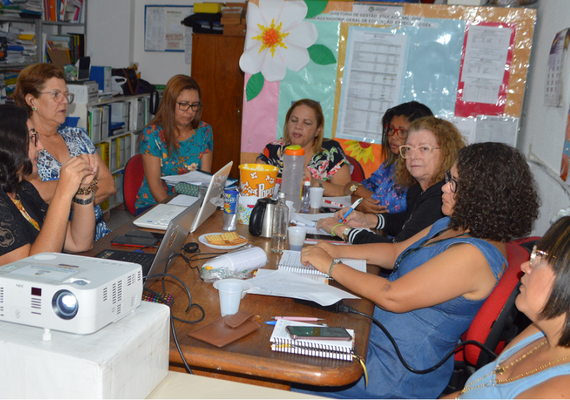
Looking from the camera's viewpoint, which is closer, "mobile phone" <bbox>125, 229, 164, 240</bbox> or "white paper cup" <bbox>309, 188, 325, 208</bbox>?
"mobile phone" <bbox>125, 229, 164, 240</bbox>

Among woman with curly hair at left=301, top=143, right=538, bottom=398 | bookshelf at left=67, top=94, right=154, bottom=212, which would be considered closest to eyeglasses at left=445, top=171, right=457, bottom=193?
woman with curly hair at left=301, top=143, right=538, bottom=398

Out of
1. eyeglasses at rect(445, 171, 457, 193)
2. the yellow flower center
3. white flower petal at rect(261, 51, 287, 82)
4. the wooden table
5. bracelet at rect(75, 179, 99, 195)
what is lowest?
the wooden table

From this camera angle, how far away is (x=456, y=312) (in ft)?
4.47

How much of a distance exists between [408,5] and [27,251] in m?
2.78

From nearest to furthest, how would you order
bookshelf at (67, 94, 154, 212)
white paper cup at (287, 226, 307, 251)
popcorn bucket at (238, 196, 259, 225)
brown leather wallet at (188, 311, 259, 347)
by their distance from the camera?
brown leather wallet at (188, 311, 259, 347) < white paper cup at (287, 226, 307, 251) < popcorn bucket at (238, 196, 259, 225) < bookshelf at (67, 94, 154, 212)

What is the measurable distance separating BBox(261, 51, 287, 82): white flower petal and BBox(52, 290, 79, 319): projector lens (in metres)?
2.76

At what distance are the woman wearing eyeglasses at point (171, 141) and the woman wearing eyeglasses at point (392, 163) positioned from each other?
1008 mm

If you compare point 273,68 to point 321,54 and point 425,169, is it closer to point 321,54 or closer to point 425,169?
point 321,54

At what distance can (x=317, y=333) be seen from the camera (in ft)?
3.54

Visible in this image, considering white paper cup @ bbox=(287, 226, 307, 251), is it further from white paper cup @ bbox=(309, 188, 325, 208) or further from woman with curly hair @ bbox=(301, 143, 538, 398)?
white paper cup @ bbox=(309, 188, 325, 208)

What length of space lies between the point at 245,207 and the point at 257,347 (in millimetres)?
1027

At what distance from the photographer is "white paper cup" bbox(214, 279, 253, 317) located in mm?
1160

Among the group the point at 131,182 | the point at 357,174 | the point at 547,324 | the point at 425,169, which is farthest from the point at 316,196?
the point at 547,324

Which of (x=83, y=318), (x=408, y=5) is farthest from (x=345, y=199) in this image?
(x=83, y=318)
